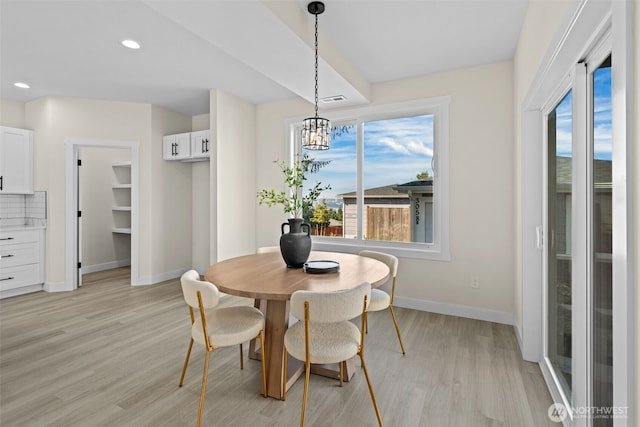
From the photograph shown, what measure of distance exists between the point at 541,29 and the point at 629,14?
1223 millimetres

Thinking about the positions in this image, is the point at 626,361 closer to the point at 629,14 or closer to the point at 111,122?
the point at 629,14

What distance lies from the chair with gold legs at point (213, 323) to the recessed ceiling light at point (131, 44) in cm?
218

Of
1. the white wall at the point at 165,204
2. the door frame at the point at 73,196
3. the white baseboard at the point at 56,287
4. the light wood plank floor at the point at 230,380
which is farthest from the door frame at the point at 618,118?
the white baseboard at the point at 56,287

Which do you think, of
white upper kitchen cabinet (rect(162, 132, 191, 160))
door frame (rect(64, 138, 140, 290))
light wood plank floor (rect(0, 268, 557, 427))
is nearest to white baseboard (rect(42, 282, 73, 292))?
door frame (rect(64, 138, 140, 290))

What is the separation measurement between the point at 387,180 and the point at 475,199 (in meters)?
0.98

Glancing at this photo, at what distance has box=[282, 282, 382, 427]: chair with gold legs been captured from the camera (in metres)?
1.56

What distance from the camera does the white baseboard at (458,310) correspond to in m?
3.11

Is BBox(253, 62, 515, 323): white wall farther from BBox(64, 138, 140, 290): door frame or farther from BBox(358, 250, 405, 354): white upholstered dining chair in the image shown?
BBox(64, 138, 140, 290): door frame

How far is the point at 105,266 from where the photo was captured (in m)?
5.70

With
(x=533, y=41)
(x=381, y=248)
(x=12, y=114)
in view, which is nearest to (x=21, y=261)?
(x=12, y=114)

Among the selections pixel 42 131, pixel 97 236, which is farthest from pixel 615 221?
pixel 97 236

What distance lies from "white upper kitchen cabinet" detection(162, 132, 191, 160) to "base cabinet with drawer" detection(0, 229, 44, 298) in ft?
6.32

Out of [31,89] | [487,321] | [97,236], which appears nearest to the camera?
[487,321]

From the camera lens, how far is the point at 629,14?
77cm
